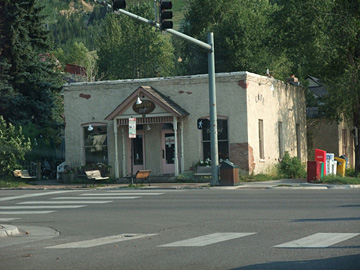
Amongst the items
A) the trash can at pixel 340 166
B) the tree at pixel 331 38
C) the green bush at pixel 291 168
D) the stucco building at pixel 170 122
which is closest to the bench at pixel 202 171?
the stucco building at pixel 170 122

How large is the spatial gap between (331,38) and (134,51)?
37.7 m

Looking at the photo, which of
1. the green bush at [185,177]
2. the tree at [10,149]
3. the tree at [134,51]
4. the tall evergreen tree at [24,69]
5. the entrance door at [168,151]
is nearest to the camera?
the green bush at [185,177]

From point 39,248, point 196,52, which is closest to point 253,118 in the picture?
point 39,248

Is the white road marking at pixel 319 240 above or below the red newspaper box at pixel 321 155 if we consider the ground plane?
below

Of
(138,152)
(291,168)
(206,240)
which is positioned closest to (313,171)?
(291,168)

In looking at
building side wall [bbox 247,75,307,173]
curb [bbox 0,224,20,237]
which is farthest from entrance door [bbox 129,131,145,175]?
curb [bbox 0,224,20,237]

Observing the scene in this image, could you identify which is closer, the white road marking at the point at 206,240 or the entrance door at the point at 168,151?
the white road marking at the point at 206,240

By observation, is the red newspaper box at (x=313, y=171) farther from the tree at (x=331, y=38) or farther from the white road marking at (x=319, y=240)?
the white road marking at (x=319, y=240)

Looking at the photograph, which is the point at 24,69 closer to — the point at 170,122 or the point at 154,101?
the point at 154,101

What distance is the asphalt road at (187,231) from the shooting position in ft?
31.3

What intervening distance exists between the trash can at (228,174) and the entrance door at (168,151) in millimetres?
5299

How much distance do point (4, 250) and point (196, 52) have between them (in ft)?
154

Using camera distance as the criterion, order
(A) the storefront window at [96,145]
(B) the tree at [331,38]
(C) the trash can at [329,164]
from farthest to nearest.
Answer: (A) the storefront window at [96,145], (B) the tree at [331,38], (C) the trash can at [329,164]

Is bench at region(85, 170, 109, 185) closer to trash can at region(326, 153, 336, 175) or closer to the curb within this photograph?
trash can at region(326, 153, 336, 175)
